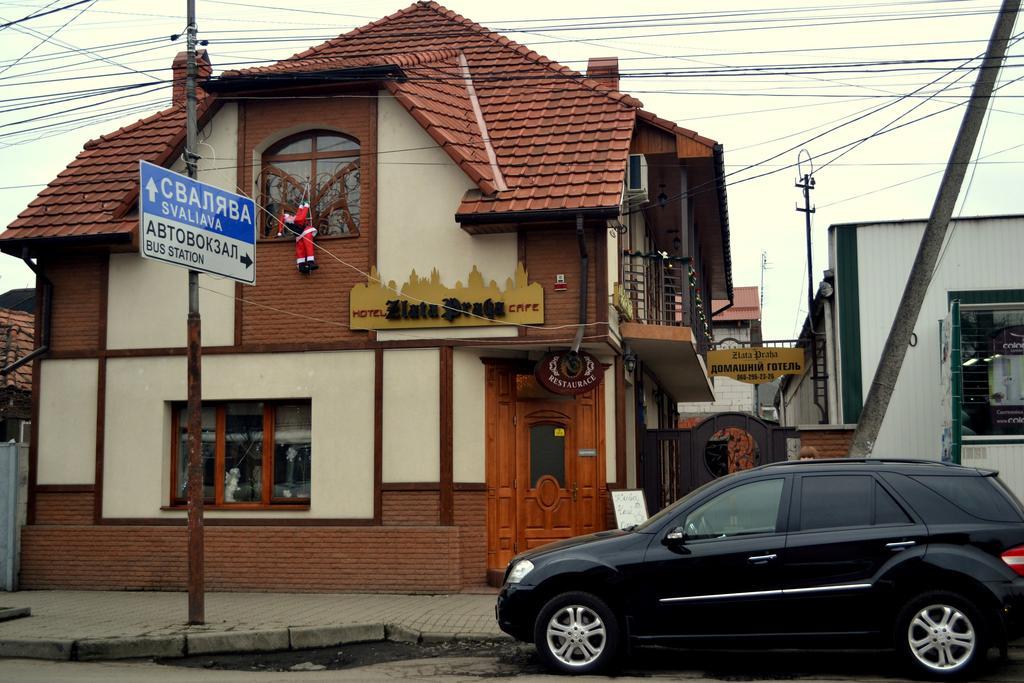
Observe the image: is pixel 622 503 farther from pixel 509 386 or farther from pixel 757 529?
pixel 757 529

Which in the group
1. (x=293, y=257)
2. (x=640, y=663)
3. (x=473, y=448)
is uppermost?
(x=293, y=257)

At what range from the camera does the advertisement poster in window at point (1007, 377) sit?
15.5 meters

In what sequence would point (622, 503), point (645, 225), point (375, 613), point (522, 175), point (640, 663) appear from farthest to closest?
point (645, 225) → point (522, 175) → point (622, 503) → point (375, 613) → point (640, 663)

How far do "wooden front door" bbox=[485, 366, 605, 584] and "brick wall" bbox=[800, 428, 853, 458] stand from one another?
295 centimetres

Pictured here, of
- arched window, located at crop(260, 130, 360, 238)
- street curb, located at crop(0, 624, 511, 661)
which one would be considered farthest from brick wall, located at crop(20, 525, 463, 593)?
arched window, located at crop(260, 130, 360, 238)

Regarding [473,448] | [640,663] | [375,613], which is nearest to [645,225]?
[473,448]

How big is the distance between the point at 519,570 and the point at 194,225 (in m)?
5.00

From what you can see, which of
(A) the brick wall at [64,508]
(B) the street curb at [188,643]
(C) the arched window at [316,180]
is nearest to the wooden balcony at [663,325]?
(C) the arched window at [316,180]

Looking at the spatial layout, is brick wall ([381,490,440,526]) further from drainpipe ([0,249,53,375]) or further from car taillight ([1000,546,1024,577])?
car taillight ([1000,546,1024,577])

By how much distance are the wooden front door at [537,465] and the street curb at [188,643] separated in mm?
3704

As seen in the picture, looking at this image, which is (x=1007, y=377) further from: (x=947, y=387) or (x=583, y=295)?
(x=583, y=295)

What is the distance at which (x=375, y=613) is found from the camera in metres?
12.2

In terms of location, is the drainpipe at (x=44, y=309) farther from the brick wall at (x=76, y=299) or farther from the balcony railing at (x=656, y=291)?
the balcony railing at (x=656, y=291)

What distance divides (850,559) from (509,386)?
6788mm
